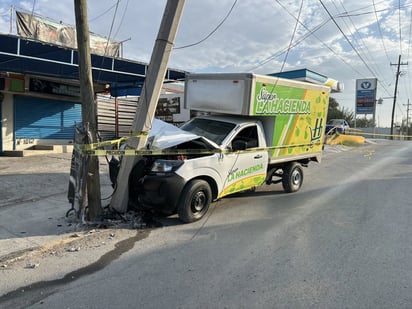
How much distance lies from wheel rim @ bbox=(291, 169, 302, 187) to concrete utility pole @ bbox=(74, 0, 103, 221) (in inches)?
202

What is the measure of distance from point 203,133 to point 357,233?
353 centimetres

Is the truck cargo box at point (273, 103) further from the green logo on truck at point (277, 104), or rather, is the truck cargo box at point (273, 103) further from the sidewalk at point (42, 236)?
the sidewalk at point (42, 236)

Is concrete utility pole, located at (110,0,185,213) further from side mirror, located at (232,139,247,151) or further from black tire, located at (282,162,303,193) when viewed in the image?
black tire, located at (282,162,303,193)

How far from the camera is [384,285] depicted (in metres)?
3.84

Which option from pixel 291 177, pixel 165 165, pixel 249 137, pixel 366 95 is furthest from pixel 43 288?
pixel 366 95

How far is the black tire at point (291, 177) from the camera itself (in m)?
8.76

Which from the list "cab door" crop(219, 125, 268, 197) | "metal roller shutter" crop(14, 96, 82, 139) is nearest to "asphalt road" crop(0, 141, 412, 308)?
"cab door" crop(219, 125, 268, 197)

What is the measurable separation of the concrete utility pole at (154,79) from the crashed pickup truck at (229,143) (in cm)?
16

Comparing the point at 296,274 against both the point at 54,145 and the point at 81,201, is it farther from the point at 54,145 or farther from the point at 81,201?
the point at 54,145

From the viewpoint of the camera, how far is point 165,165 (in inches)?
234

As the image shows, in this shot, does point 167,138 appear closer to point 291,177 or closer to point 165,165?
point 165,165

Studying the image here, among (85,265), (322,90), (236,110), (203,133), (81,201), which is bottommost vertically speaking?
(85,265)

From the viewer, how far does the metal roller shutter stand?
48.3 feet

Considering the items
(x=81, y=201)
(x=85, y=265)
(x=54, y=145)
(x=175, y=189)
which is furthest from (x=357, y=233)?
(x=54, y=145)
